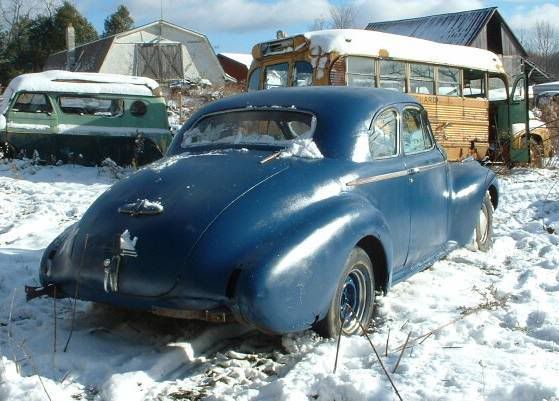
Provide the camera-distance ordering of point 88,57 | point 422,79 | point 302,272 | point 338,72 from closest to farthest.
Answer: point 302,272, point 338,72, point 422,79, point 88,57

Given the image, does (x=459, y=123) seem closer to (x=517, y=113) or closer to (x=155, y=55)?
(x=517, y=113)

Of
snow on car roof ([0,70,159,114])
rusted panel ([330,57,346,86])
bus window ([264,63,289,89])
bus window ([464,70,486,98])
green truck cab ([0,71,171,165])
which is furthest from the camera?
bus window ([464,70,486,98])

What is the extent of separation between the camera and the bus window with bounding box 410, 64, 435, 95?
10938mm

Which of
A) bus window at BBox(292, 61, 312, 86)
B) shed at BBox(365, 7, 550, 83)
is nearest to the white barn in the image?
shed at BBox(365, 7, 550, 83)

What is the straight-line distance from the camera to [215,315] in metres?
3.27

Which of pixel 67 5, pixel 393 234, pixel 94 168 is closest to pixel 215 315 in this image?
pixel 393 234

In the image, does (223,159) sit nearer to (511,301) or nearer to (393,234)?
(393,234)

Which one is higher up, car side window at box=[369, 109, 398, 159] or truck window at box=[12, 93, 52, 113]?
truck window at box=[12, 93, 52, 113]

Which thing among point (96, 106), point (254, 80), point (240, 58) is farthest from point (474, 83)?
point (240, 58)

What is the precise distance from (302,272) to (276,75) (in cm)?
770

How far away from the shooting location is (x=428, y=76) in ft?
36.9

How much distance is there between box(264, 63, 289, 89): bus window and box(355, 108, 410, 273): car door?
5.93m

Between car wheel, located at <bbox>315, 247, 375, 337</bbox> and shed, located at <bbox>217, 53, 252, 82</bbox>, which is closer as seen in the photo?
car wheel, located at <bbox>315, 247, 375, 337</bbox>

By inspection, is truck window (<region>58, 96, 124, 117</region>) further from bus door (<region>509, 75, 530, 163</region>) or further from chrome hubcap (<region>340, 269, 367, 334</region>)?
chrome hubcap (<region>340, 269, 367, 334</region>)
